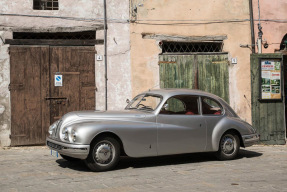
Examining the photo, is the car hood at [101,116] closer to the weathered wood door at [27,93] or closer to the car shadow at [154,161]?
the car shadow at [154,161]

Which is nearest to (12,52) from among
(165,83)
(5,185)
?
(165,83)

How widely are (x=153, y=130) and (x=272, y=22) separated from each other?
270 inches

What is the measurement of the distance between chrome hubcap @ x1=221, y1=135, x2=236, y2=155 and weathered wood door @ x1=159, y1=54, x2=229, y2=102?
3.54 metres

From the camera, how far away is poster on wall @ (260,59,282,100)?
11.4 m

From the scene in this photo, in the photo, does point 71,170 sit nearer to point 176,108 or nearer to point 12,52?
point 176,108

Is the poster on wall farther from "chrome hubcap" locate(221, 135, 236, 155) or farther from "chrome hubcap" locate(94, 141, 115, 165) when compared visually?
"chrome hubcap" locate(94, 141, 115, 165)

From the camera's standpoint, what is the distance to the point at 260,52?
39.3 feet

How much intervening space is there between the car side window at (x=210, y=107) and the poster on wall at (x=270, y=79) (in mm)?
3468

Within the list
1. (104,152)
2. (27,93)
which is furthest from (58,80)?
(104,152)

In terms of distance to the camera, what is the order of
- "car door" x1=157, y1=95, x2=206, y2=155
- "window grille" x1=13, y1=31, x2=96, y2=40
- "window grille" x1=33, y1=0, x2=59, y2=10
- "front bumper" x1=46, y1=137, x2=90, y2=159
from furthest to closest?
"window grille" x1=33, y1=0, x2=59, y2=10
"window grille" x1=13, y1=31, x2=96, y2=40
"car door" x1=157, y1=95, x2=206, y2=155
"front bumper" x1=46, y1=137, x2=90, y2=159

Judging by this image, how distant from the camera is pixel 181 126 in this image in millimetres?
7637

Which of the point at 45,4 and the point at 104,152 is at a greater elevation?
the point at 45,4

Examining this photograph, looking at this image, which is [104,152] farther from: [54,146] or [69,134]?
[54,146]

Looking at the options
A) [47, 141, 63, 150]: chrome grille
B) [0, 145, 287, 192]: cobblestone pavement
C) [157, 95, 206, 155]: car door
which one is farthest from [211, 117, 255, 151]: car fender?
[47, 141, 63, 150]: chrome grille
